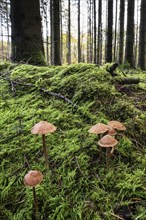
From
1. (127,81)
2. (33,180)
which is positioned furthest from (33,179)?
(127,81)

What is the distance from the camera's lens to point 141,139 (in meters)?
2.02

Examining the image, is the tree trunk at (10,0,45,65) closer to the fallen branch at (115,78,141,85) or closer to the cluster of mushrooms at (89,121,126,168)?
the fallen branch at (115,78,141,85)

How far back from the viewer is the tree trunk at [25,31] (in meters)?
4.71

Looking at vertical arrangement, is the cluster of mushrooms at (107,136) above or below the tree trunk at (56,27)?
below

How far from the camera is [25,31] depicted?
4789 millimetres

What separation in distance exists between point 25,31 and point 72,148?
379 cm

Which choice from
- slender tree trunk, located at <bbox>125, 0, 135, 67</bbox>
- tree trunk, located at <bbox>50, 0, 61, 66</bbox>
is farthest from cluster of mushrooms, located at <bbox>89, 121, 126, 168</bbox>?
slender tree trunk, located at <bbox>125, 0, 135, 67</bbox>

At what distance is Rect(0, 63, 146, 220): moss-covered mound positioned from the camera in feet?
4.69

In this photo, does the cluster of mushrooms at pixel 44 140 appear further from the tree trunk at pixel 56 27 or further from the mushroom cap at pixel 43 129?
the tree trunk at pixel 56 27

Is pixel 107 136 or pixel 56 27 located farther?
pixel 56 27

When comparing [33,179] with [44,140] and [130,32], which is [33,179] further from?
[130,32]

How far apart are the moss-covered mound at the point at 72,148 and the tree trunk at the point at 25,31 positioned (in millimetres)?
1919

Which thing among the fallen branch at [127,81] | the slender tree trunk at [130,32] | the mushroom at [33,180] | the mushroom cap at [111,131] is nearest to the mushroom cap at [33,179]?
the mushroom at [33,180]

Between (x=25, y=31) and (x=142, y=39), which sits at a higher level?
(x=142, y=39)
